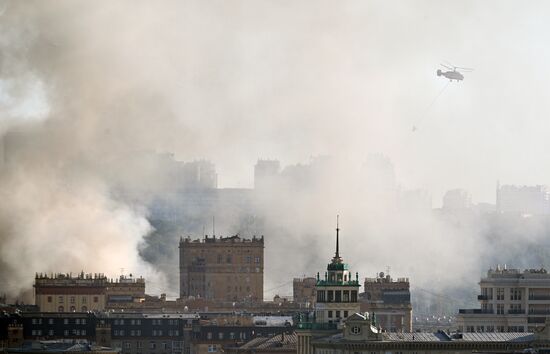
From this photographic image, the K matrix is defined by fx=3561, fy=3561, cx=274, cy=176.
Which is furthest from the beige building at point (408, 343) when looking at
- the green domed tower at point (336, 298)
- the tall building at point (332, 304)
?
the green domed tower at point (336, 298)

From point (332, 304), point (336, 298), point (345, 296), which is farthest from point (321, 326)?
point (345, 296)

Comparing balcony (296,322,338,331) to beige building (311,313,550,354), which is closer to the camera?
beige building (311,313,550,354)

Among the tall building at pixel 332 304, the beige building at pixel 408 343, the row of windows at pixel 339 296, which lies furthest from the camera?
the row of windows at pixel 339 296

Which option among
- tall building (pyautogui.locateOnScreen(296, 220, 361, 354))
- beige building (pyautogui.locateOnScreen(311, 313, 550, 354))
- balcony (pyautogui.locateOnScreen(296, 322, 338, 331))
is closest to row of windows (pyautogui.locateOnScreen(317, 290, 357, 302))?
tall building (pyautogui.locateOnScreen(296, 220, 361, 354))

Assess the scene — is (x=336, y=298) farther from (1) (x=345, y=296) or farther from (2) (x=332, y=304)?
(1) (x=345, y=296)

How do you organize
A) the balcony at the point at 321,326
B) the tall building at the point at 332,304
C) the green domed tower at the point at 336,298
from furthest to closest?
the green domed tower at the point at 336,298 → the tall building at the point at 332,304 → the balcony at the point at 321,326

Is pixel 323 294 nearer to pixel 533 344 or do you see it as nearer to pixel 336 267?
pixel 336 267

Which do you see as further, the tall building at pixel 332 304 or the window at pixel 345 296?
the window at pixel 345 296

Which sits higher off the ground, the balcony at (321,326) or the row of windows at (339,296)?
the row of windows at (339,296)

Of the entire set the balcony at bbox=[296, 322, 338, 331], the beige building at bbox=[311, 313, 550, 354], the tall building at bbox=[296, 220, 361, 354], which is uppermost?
the tall building at bbox=[296, 220, 361, 354]

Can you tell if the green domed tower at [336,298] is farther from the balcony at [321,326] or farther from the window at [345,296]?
the balcony at [321,326]

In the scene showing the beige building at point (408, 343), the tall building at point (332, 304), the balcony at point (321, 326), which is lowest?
the beige building at point (408, 343)

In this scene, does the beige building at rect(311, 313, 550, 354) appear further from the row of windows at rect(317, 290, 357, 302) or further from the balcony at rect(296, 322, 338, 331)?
the row of windows at rect(317, 290, 357, 302)

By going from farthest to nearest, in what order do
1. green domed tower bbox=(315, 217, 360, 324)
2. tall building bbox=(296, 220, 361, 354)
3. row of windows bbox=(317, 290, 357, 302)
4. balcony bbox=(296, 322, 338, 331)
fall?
row of windows bbox=(317, 290, 357, 302)
green domed tower bbox=(315, 217, 360, 324)
tall building bbox=(296, 220, 361, 354)
balcony bbox=(296, 322, 338, 331)
